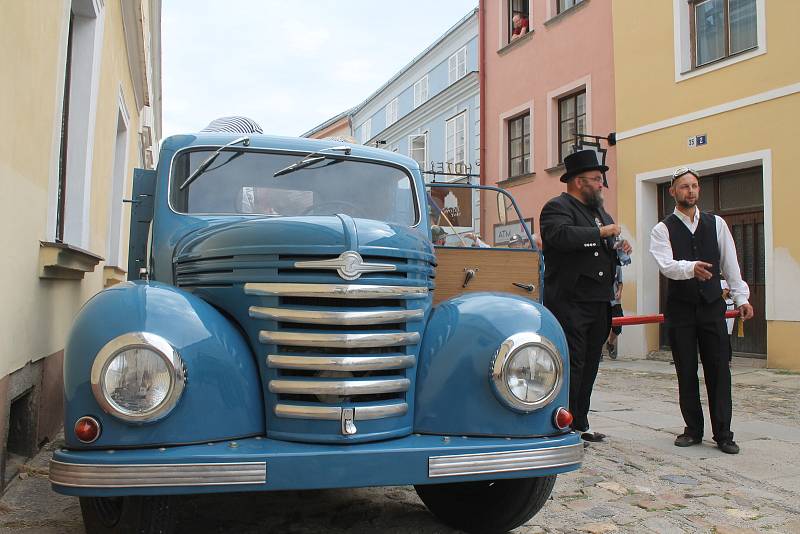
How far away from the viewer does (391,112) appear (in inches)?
1016

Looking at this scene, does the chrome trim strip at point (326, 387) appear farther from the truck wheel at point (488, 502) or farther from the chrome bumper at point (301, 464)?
the truck wheel at point (488, 502)

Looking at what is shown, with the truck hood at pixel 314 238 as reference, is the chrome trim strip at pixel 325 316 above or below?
below

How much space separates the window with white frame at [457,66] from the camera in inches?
774

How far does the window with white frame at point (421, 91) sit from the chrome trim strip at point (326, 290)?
20.3 m

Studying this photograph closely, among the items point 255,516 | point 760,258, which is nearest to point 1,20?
point 255,516

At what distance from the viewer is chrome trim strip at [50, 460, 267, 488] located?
2.25 metres

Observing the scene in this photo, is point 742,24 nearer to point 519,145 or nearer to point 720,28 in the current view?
point 720,28

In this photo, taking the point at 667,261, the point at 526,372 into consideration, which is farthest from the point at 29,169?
the point at 667,261

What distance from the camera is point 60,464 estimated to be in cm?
231

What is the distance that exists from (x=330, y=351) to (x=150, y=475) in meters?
0.73

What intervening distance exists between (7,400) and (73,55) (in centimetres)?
331

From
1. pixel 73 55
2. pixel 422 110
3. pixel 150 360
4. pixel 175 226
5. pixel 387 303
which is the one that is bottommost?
pixel 150 360

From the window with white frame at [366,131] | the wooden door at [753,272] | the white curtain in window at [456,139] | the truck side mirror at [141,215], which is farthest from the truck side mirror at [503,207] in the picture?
the window with white frame at [366,131]

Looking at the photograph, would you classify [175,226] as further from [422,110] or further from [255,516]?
[422,110]
